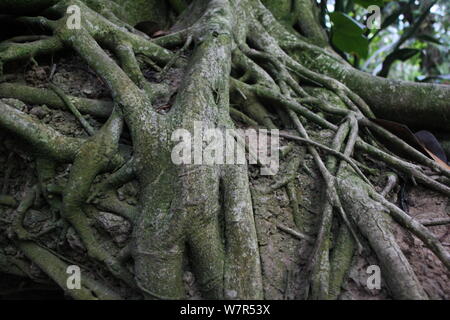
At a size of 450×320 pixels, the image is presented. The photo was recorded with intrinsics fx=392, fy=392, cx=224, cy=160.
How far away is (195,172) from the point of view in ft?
5.95

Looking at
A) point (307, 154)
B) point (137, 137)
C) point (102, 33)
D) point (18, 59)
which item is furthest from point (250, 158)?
point (18, 59)

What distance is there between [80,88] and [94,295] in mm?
1219

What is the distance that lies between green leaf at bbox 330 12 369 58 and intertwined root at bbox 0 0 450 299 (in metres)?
0.98

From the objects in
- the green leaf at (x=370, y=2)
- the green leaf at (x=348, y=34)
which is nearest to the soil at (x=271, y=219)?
the green leaf at (x=348, y=34)

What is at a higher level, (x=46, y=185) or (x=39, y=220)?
(x=46, y=185)

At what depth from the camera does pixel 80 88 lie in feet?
7.69

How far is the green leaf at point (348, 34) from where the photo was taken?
3182 mm

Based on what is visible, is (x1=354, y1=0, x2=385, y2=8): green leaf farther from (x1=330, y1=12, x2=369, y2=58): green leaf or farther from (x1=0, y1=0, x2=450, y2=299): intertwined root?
(x1=0, y1=0, x2=450, y2=299): intertwined root

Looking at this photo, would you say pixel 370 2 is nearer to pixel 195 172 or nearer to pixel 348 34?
pixel 348 34

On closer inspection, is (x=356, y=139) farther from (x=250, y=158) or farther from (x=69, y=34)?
(x=69, y=34)

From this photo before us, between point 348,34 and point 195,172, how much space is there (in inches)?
87.1

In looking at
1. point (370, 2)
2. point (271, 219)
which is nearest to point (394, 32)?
point (370, 2)

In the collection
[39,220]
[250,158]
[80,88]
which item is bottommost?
[39,220]
